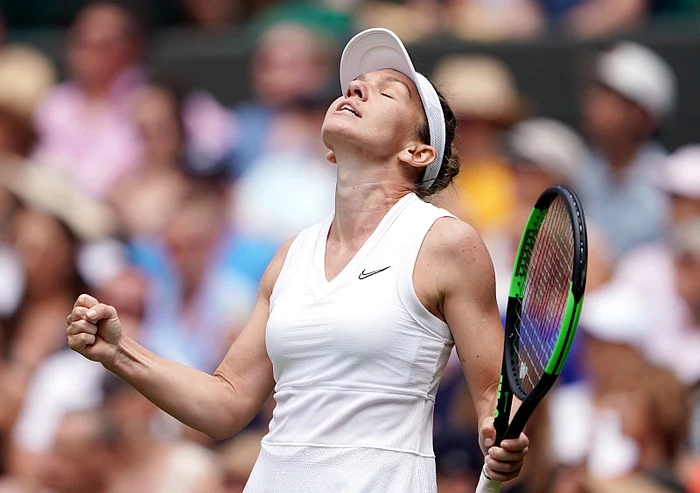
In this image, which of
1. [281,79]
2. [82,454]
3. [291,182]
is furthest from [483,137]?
[82,454]

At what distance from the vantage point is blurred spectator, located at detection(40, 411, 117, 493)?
5.97 meters

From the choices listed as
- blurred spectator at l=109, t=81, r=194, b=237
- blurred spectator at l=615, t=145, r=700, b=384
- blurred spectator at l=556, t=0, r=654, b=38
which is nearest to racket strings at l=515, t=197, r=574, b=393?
blurred spectator at l=615, t=145, r=700, b=384

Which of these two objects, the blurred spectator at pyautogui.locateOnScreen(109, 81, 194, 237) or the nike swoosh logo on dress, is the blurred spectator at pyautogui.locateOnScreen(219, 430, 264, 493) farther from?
the nike swoosh logo on dress

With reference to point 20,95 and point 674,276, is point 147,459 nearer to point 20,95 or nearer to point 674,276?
point 674,276

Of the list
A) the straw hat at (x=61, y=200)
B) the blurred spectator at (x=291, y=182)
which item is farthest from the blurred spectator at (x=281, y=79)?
the straw hat at (x=61, y=200)

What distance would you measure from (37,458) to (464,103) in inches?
107

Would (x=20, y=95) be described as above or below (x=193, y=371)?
above

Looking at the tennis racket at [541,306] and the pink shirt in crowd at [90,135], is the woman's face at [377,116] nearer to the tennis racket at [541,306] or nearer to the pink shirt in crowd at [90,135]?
the tennis racket at [541,306]

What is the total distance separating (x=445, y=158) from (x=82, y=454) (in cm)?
298

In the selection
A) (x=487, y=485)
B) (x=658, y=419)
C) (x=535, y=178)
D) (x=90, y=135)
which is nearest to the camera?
(x=487, y=485)

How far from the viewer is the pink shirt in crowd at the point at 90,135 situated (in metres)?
8.16

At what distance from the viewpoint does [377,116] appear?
3.49m

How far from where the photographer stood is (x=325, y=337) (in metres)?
3.23

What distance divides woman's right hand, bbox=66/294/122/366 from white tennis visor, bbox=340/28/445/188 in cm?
87
